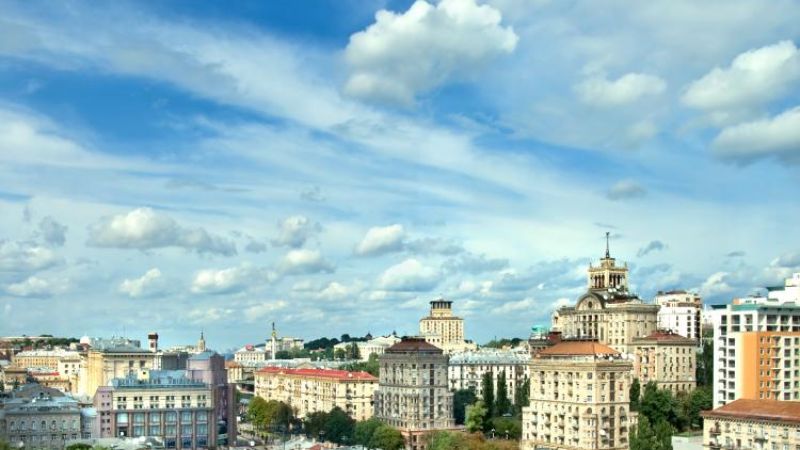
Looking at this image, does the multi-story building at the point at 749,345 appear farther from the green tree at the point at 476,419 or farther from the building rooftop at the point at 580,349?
the green tree at the point at 476,419

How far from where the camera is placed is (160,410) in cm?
11331

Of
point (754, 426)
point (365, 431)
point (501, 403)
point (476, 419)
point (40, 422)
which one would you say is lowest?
point (365, 431)

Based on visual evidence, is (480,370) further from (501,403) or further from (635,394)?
(635,394)

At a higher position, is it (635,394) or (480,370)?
(635,394)

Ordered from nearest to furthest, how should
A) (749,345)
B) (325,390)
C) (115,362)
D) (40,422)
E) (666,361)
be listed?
1. (749,345)
2. (40,422)
3. (666,361)
4. (115,362)
5. (325,390)

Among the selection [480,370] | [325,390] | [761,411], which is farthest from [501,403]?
[761,411]

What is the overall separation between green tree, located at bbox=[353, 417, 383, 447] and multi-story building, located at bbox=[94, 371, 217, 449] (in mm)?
17171

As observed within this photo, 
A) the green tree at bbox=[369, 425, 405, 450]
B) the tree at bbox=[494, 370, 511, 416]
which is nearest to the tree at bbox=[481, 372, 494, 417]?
the tree at bbox=[494, 370, 511, 416]

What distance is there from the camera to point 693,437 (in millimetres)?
94750

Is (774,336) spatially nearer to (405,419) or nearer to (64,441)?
(405,419)

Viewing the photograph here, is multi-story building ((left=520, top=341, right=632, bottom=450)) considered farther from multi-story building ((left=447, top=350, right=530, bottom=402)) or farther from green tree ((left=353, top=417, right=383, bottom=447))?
multi-story building ((left=447, top=350, right=530, bottom=402))

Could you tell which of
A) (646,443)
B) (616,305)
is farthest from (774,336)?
(616,305)

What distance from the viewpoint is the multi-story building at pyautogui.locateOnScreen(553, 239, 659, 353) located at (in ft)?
411

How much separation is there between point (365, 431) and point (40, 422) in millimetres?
37218
